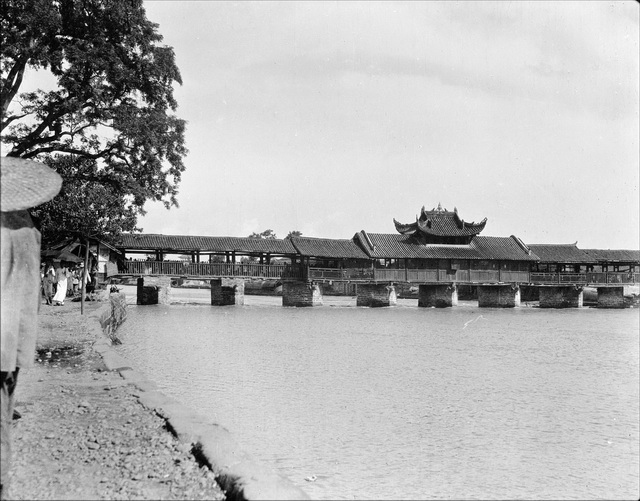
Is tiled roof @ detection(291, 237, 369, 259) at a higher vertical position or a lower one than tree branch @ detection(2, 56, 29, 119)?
lower

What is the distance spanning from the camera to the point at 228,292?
36.2 meters

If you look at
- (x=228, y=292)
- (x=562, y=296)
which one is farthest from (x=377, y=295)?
(x=562, y=296)

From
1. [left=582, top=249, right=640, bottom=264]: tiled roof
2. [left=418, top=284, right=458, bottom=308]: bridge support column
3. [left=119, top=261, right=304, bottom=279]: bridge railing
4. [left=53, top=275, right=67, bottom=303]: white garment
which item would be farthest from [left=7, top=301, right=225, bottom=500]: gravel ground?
[left=582, top=249, right=640, bottom=264]: tiled roof

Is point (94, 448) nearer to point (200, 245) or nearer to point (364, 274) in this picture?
point (200, 245)

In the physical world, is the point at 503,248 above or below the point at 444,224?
below

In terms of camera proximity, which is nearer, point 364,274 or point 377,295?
point 364,274

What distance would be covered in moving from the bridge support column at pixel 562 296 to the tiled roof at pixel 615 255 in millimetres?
2981

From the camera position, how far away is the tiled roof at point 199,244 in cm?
3412

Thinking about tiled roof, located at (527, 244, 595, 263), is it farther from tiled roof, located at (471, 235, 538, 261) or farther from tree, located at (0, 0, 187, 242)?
tree, located at (0, 0, 187, 242)

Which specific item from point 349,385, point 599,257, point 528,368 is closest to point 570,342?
point 528,368

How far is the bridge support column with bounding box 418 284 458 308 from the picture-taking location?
39.3m

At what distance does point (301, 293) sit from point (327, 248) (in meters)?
3.22

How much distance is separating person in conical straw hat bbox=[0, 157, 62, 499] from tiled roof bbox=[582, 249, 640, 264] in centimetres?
4434

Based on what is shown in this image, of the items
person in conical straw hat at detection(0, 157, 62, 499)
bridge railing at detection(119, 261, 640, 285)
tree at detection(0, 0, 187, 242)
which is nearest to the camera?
person in conical straw hat at detection(0, 157, 62, 499)
